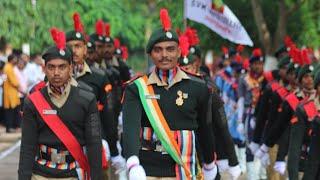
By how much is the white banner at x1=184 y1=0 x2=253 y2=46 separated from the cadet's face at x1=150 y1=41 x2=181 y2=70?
655cm

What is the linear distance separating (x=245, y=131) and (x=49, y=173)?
7884 millimetres

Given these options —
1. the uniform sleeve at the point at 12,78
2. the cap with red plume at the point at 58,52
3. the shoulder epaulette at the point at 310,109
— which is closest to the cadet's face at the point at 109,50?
the shoulder epaulette at the point at 310,109

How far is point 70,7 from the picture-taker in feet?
44.2

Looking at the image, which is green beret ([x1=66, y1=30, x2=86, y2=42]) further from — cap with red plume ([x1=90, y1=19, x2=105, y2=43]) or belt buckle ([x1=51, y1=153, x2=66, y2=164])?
cap with red plume ([x1=90, y1=19, x2=105, y2=43])

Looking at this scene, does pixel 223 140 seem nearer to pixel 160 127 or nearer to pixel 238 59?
pixel 160 127

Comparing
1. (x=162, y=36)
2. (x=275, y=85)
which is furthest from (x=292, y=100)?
(x=162, y=36)

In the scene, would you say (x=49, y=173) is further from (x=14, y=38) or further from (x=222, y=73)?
(x=222, y=73)

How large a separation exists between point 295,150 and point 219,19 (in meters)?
5.70

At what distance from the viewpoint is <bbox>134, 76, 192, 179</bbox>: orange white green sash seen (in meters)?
6.53

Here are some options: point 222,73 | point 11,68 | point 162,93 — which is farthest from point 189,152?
point 11,68

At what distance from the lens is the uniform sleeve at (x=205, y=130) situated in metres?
6.77

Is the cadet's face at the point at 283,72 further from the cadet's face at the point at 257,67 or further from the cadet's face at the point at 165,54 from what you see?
the cadet's face at the point at 165,54

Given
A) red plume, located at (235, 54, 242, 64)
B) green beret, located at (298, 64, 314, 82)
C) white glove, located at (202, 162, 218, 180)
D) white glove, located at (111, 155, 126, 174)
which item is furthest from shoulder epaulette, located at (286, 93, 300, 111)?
red plume, located at (235, 54, 242, 64)

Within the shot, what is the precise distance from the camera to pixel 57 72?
7137 millimetres
